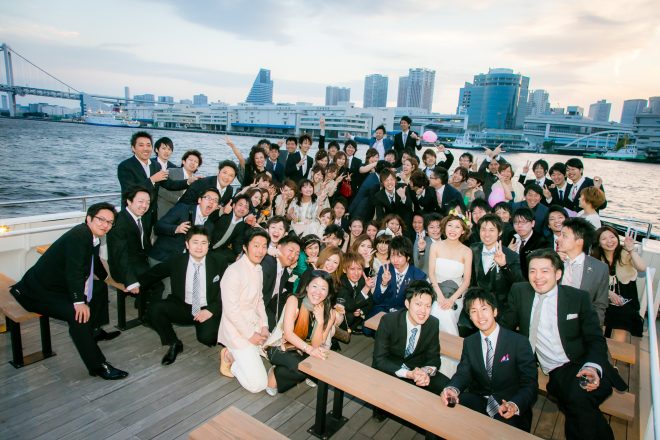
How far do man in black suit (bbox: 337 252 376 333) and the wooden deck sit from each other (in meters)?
1.21

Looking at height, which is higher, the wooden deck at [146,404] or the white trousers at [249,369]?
the white trousers at [249,369]

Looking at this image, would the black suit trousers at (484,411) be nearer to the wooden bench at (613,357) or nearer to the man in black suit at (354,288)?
the wooden bench at (613,357)

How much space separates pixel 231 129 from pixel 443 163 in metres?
110

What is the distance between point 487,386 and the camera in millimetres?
3283

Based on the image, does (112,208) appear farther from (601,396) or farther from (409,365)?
(601,396)

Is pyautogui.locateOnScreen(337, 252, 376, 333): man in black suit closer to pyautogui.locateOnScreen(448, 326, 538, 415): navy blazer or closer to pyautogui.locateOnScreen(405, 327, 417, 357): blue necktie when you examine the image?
pyautogui.locateOnScreen(405, 327, 417, 357): blue necktie

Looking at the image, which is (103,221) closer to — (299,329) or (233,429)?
(299,329)

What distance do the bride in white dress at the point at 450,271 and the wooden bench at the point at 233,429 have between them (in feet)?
8.73

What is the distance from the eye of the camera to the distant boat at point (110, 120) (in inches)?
4434

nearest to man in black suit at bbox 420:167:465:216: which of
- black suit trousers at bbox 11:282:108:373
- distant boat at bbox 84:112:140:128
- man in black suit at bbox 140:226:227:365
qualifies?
man in black suit at bbox 140:226:227:365

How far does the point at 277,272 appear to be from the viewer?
4.82 meters

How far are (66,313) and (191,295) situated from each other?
4.20ft

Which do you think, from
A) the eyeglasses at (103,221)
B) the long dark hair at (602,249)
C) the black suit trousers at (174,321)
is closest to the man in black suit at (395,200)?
the long dark hair at (602,249)

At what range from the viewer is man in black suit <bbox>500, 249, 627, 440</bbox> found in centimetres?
316
